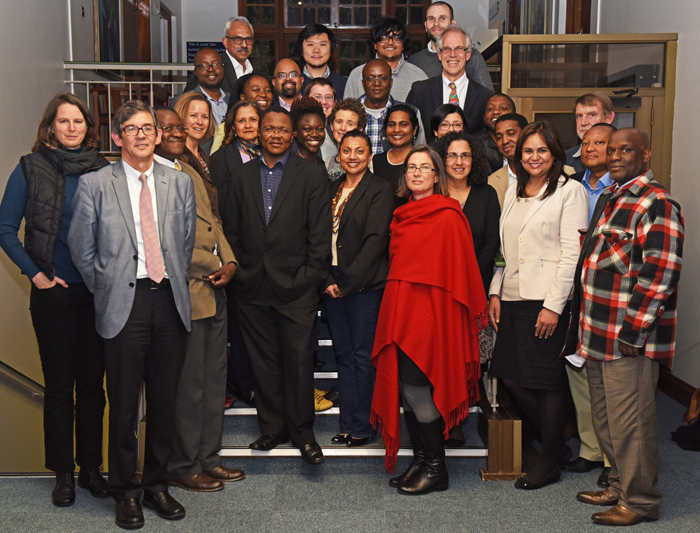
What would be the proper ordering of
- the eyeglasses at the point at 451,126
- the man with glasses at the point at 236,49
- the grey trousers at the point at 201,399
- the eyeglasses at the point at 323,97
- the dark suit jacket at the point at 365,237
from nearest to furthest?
the grey trousers at the point at 201,399
the dark suit jacket at the point at 365,237
the eyeglasses at the point at 451,126
the eyeglasses at the point at 323,97
the man with glasses at the point at 236,49

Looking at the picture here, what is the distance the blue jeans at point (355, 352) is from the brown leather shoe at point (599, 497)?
1.06 metres

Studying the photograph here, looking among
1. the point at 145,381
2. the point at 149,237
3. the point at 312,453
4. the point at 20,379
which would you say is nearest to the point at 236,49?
the point at 149,237

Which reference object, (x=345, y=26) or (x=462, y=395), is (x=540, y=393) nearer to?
(x=462, y=395)

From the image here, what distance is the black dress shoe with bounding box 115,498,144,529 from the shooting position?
8.96 ft

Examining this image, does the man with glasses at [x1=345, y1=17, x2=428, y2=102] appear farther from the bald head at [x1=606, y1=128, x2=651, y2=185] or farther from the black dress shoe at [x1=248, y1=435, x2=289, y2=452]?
the black dress shoe at [x1=248, y1=435, x2=289, y2=452]

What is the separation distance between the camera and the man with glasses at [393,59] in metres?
4.64

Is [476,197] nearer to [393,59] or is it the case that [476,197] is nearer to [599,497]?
[599,497]

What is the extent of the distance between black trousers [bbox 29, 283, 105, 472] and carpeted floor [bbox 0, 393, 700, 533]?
0.27 metres

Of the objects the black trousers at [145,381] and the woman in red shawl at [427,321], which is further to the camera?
the woman in red shawl at [427,321]

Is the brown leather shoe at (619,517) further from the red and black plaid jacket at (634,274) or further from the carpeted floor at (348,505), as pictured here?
the red and black plaid jacket at (634,274)

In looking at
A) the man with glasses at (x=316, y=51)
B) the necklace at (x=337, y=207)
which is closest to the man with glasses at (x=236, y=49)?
the man with glasses at (x=316, y=51)

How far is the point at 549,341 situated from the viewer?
3.05 m

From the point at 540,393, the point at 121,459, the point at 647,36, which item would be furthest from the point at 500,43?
the point at 121,459

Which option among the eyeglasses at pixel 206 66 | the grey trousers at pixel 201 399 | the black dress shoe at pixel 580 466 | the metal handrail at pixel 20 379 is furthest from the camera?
the metal handrail at pixel 20 379
